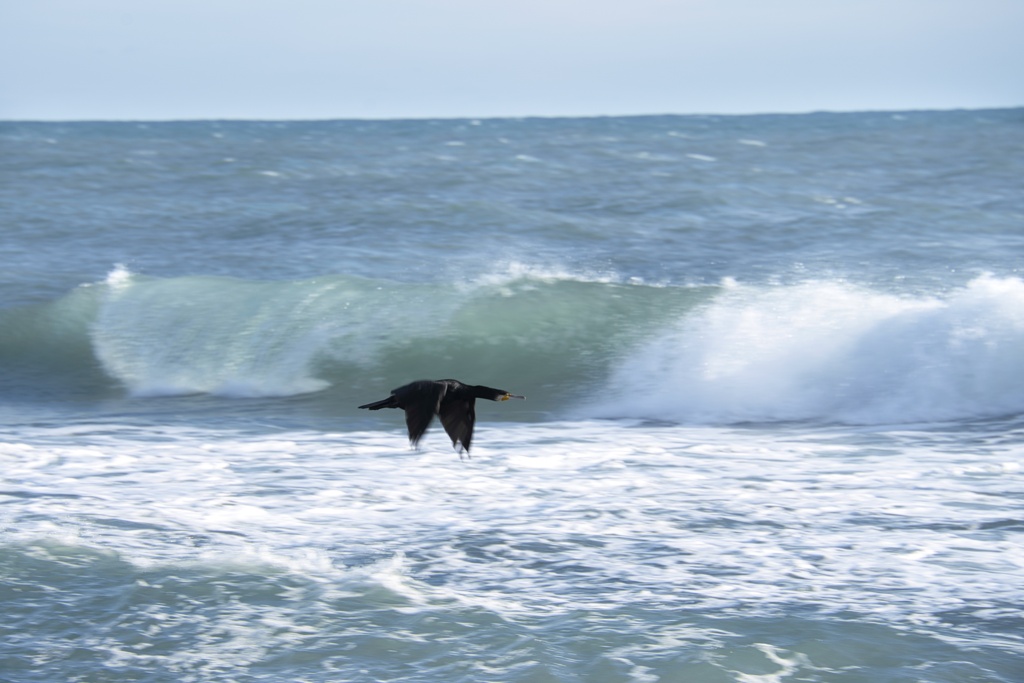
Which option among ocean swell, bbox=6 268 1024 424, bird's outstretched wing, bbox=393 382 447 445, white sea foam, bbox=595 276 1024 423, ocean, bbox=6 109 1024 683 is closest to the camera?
bird's outstretched wing, bbox=393 382 447 445

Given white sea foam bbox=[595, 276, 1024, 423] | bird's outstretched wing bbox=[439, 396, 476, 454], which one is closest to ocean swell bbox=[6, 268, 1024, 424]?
white sea foam bbox=[595, 276, 1024, 423]

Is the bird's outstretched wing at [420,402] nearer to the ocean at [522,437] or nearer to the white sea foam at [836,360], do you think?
the ocean at [522,437]

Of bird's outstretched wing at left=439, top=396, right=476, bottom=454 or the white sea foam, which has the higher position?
the white sea foam

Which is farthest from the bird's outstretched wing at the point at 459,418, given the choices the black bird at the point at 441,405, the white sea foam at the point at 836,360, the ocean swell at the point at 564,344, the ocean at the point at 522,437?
the white sea foam at the point at 836,360

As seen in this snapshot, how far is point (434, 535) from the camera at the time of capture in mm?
6781

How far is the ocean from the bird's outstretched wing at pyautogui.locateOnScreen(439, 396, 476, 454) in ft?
2.88

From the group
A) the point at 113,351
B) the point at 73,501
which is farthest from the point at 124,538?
the point at 113,351

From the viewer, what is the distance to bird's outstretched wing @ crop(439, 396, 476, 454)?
5.29m

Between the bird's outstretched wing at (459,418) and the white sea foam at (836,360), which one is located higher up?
the white sea foam at (836,360)

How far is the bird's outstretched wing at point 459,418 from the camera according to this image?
5289 millimetres

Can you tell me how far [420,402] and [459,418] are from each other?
175 millimetres

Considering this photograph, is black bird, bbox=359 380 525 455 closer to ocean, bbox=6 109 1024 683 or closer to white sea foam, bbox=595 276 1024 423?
ocean, bbox=6 109 1024 683

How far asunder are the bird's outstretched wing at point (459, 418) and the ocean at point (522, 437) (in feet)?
2.88

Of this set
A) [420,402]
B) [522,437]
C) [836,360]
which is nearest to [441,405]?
[420,402]
